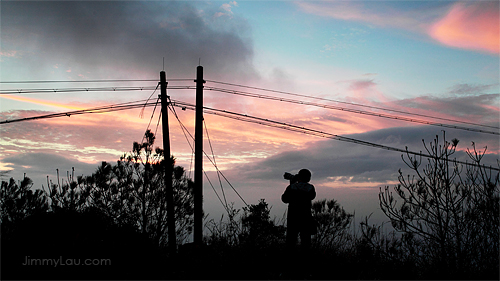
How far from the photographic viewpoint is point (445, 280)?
5.91 metres

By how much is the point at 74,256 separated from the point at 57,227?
8.58ft

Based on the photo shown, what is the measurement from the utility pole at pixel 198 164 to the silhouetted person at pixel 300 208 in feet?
14.2

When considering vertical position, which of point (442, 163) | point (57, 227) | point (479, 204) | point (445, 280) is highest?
point (442, 163)

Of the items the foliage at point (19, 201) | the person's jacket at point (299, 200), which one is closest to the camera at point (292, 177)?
the person's jacket at point (299, 200)

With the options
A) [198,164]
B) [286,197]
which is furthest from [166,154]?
[286,197]

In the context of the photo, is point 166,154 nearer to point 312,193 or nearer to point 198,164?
point 198,164

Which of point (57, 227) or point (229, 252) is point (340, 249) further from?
point (57, 227)

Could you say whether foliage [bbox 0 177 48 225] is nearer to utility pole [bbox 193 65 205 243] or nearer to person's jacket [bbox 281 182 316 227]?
utility pole [bbox 193 65 205 243]

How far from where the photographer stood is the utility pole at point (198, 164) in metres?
9.62

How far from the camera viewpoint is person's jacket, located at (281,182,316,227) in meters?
6.01

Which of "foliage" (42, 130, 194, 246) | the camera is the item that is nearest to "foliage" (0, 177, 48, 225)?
"foliage" (42, 130, 194, 246)

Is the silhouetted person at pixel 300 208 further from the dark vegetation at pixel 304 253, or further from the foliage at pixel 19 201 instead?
the foliage at pixel 19 201

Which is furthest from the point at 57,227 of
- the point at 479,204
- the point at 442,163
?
the point at 479,204

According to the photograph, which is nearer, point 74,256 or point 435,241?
point 74,256
